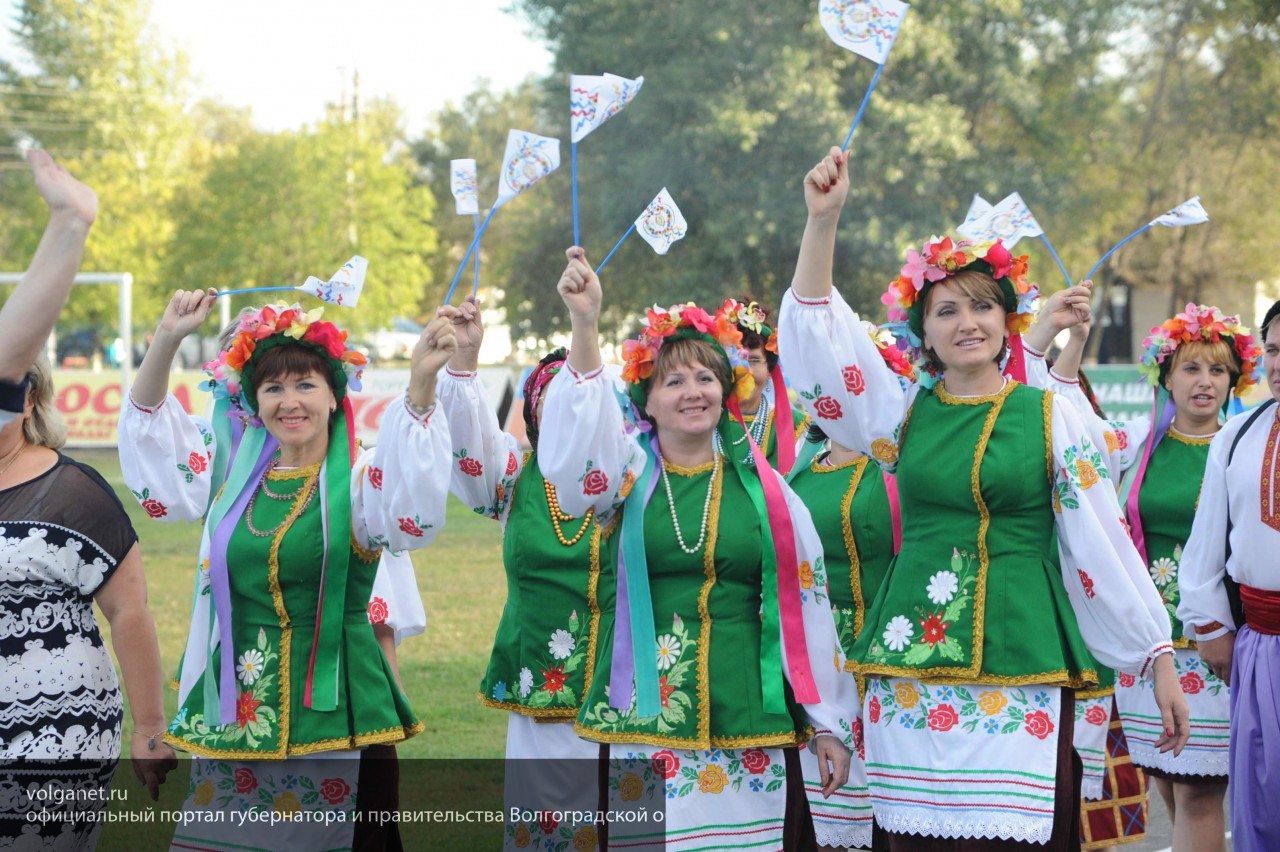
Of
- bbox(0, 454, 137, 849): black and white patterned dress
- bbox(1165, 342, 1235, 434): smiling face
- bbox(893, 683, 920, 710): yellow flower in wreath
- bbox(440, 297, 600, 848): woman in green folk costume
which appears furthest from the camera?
bbox(1165, 342, 1235, 434): smiling face

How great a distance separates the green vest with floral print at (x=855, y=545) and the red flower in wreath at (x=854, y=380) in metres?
1.07

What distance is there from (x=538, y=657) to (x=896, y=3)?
Answer: 2202 mm

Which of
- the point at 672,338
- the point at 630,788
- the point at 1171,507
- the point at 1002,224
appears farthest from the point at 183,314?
the point at 1171,507

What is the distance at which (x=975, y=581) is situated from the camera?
148 inches

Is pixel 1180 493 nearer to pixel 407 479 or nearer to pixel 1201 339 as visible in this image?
pixel 1201 339

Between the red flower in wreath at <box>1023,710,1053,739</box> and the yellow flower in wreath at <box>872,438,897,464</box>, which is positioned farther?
the yellow flower in wreath at <box>872,438,897,464</box>

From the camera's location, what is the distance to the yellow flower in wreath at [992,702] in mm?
3686

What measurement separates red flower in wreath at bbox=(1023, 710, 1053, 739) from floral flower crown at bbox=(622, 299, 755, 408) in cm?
111

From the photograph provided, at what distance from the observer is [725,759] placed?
3766 mm

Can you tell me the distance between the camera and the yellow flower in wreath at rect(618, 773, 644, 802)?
3.84 metres

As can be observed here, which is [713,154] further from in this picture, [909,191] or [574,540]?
[574,540]

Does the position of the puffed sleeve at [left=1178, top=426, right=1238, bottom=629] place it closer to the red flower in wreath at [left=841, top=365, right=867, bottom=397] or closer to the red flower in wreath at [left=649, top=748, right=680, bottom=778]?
the red flower in wreath at [left=841, top=365, right=867, bottom=397]

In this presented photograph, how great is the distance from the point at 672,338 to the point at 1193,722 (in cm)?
275

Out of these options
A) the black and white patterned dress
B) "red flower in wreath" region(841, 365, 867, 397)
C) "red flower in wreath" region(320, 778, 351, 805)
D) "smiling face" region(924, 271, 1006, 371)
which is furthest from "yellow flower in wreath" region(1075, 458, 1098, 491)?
the black and white patterned dress
